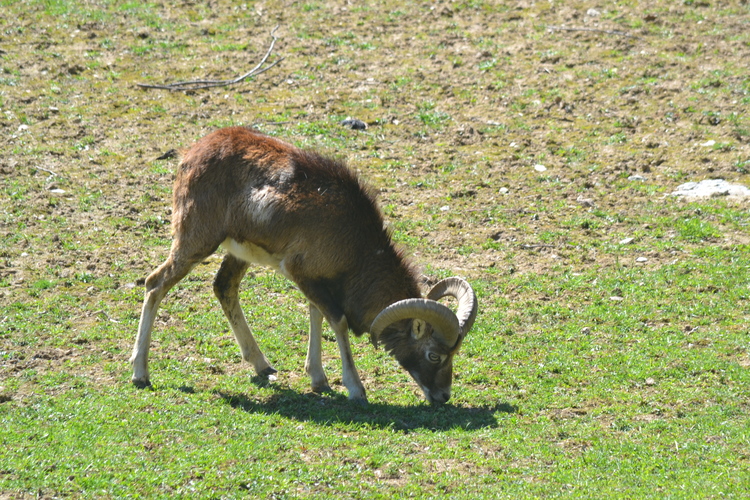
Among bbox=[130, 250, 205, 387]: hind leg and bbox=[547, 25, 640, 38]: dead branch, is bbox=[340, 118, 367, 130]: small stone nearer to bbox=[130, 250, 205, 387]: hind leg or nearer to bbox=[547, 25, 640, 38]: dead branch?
bbox=[547, 25, 640, 38]: dead branch

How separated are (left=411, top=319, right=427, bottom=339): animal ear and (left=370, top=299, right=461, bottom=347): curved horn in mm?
184

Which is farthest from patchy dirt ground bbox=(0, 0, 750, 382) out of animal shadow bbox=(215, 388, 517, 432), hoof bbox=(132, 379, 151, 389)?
animal shadow bbox=(215, 388, 517, 432)

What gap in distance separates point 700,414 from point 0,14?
1951 cm

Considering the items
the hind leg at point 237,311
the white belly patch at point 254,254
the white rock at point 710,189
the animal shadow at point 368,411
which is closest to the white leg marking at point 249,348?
the hind leg at point 237,311

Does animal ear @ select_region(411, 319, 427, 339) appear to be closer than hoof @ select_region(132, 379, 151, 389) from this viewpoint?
Yes

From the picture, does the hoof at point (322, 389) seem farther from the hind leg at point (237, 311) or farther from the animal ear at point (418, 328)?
the animal ear at point (418, 328)

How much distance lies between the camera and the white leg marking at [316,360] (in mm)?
9859

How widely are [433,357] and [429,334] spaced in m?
0.26

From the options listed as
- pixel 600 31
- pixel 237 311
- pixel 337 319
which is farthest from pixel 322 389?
pixel 600 31

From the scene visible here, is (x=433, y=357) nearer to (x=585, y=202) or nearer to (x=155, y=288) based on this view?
(x=155, y=288)

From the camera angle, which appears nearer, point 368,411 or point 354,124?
point 368,411

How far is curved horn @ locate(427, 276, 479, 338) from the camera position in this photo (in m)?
9.16

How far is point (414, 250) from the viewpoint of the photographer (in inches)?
523

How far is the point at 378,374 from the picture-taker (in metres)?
10.3
